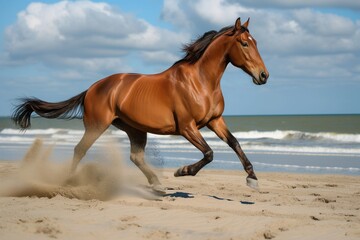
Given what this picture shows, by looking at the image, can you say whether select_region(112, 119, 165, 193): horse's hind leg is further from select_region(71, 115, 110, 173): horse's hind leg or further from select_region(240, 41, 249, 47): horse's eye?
select_region(240, 41, 249, 47): horse's eye

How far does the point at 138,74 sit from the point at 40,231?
3516 mm

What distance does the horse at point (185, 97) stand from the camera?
737 centimetres

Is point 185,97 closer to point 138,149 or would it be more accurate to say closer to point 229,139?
point 229,139

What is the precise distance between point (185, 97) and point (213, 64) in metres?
0.63

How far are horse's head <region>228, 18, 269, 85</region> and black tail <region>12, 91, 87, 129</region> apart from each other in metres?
2.52

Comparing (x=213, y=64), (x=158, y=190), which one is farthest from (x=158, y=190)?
(x=213, y=64)

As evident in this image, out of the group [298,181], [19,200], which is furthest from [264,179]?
[19,200]

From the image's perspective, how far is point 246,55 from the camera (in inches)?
290

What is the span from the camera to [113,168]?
8.69 m

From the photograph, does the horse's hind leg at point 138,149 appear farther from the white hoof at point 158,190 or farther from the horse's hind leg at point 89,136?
the horse's hind leg at point 89,136

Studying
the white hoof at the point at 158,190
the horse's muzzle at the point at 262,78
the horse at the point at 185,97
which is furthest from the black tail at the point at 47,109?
the horse's muzzle at the point at 262,78

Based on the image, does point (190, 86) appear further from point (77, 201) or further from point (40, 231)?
point (40, 231)

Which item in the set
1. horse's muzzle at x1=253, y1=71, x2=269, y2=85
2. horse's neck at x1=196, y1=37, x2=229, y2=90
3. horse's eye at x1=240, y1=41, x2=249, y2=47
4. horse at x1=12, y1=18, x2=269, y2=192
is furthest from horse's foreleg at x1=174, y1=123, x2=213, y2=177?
horse's eye at x1=240, y1=41, x2=249, y2=47

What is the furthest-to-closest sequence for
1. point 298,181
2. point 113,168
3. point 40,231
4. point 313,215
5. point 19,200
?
point 298,181
point 113,168
point 19,200
point 313,215
point 40,231
